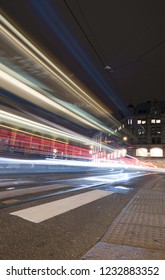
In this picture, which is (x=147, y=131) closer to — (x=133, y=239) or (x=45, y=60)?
(x=45, y=60)

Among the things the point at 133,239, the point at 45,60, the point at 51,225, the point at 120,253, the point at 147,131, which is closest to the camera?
the point at 120,253

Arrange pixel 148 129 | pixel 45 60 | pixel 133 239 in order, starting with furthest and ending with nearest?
pixel 148 129 → pixel 45 60 → pixel 133 239

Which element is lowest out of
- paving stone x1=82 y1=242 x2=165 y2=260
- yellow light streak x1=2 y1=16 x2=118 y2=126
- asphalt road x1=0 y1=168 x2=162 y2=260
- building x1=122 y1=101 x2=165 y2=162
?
paving stone x1=82 y1=242 x2=165 y2=260

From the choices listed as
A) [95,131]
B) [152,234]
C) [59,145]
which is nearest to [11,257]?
[152,234]

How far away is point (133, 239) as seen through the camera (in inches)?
140

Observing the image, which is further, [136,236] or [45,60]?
[45,60]

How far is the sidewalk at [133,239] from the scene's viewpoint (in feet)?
9.57

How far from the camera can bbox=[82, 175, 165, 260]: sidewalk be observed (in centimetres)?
292

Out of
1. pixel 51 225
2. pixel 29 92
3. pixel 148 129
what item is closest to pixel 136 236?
pixel 51 225

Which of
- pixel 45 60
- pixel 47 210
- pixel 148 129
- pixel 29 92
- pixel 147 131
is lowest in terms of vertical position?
pixel 47 210

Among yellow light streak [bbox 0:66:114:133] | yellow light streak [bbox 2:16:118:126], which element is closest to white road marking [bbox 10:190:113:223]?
yellow light streak [bbox 0:66:114:133]

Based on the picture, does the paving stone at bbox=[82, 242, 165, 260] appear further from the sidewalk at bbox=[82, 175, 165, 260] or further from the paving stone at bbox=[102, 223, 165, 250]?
the paving stone at bbox=[102, 223, 165, 250]

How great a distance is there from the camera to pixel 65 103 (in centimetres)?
1609

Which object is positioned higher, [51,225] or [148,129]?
[148,129]
